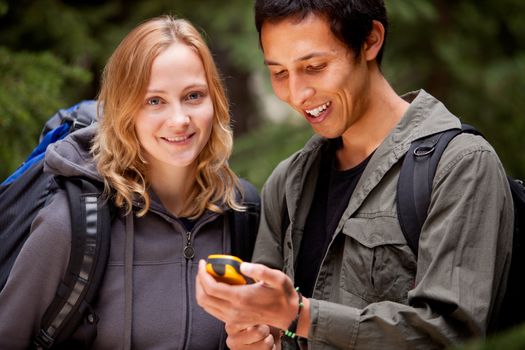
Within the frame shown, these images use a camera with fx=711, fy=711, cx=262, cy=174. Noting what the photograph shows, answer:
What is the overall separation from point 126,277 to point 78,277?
0.70 feet

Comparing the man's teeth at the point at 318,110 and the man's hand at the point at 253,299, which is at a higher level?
the man's teeth at the point at 318,110

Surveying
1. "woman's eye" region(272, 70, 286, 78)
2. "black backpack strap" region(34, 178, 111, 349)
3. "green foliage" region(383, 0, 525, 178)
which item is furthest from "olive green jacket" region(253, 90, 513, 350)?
"green foliage" region(383, 0, 525, 178)

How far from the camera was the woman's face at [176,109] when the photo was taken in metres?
3.07

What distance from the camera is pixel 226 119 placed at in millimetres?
3420

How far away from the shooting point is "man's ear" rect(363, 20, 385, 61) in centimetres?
307

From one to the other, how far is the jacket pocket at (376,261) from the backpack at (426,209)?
0.20ft

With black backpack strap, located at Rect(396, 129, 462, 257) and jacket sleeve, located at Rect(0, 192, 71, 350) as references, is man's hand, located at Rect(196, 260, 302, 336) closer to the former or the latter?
black backpack strap, located at Rect(396, 129, 462, 257)

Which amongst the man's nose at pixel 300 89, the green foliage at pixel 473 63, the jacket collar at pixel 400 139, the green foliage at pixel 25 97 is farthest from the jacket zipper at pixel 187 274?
the green foliage at pixel 473 63

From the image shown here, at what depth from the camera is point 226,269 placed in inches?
94.0

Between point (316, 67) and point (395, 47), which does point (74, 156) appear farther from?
point (395, 47)

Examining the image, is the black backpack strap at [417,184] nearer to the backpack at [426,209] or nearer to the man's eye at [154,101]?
the backpack at [426,209]

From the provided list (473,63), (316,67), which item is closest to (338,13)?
(316,67)

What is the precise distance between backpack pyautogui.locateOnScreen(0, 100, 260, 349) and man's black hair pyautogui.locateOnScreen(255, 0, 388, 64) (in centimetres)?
100

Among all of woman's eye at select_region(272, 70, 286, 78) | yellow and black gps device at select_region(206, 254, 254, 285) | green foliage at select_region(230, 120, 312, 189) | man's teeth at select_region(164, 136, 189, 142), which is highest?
woman's eye at select_region(272, 70, 286, 78)
